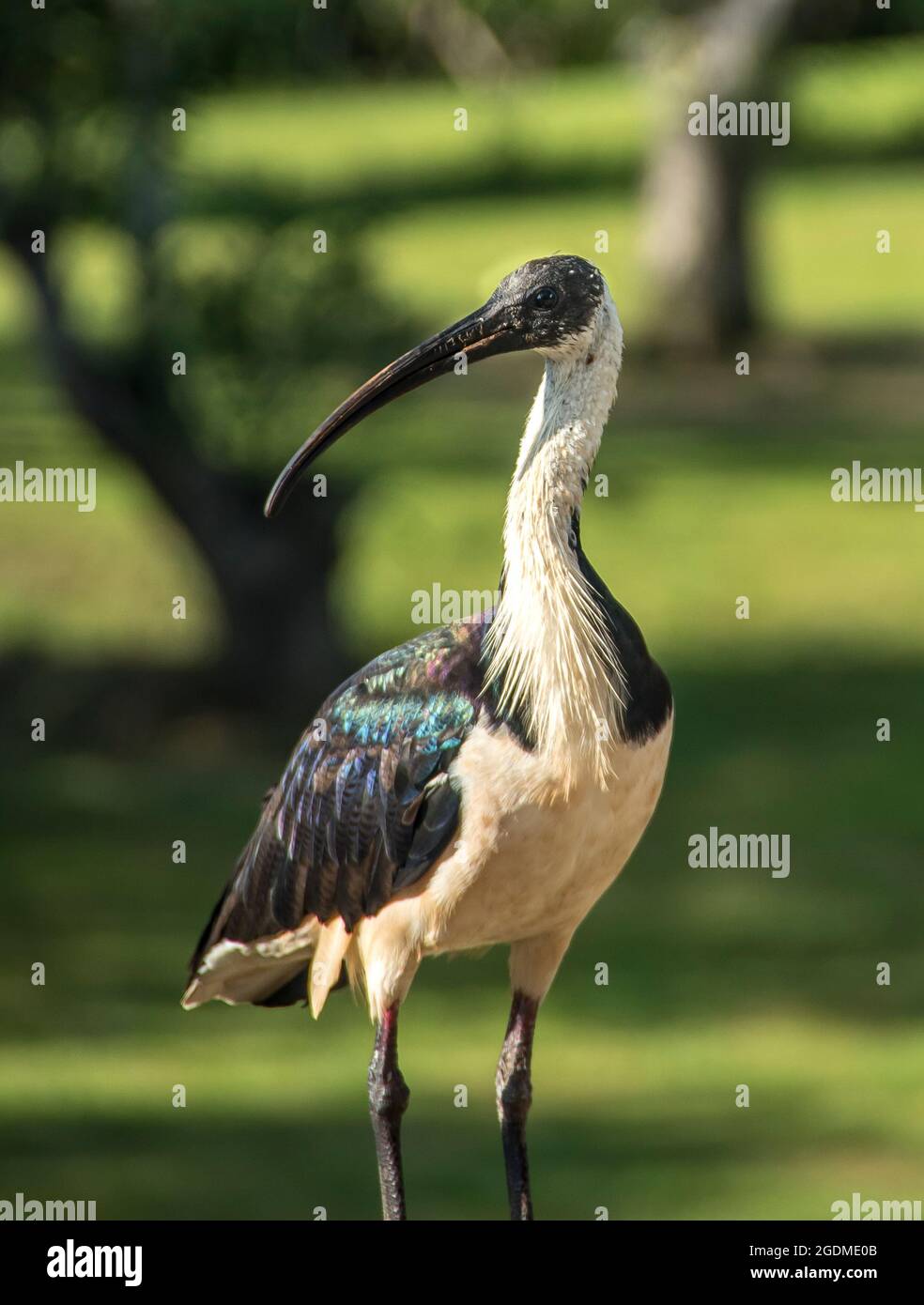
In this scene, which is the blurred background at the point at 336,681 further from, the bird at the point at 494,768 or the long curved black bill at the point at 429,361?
the long curved black bill at the point at 429,361

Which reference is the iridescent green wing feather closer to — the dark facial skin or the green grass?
the dark facial skin

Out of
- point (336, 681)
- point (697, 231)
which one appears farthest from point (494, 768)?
point (697, 231)

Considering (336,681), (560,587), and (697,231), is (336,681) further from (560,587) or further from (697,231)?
(697,231)

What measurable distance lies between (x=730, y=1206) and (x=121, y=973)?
526 cm

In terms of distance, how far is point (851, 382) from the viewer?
3525 cm

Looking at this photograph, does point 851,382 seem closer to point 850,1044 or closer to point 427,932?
point 850,1044

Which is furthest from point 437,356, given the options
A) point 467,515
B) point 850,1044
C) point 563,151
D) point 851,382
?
point 563,151

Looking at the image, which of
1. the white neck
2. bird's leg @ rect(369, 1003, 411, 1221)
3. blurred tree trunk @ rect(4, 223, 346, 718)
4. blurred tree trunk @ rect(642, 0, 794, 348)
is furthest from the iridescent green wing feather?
blurred tree trunk @ rect(642, 0, 794, 348)

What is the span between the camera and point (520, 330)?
17.6 feet

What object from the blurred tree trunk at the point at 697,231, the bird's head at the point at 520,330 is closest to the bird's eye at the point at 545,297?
the bird's head at the point at 520,330

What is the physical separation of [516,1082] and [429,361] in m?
2.21

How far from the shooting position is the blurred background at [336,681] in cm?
1484

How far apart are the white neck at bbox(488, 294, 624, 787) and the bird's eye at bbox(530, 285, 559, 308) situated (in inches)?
4.0

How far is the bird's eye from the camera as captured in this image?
17.5ft
